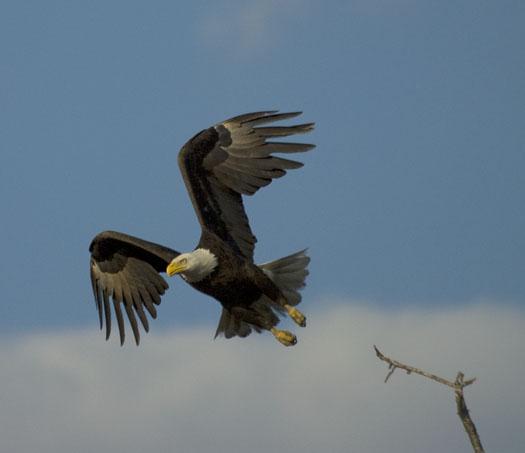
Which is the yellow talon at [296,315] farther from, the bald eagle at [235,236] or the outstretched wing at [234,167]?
the outstretched wing at [234,167]

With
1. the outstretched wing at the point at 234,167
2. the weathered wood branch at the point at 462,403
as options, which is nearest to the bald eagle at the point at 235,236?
the outstretched wing at the point at 234,167

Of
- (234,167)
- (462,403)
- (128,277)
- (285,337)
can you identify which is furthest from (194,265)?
(462,403)

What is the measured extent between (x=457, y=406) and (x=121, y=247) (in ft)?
17.9

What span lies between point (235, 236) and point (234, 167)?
58 cm

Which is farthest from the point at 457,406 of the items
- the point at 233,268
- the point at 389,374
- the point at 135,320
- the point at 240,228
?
the point at 135,320

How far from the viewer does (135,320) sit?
969cm

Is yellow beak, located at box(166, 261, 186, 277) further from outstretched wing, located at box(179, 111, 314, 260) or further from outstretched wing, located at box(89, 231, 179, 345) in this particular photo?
outstretched wing, located at box(89, 231, 179, 345)

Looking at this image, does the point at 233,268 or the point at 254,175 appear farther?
the point at 254,175

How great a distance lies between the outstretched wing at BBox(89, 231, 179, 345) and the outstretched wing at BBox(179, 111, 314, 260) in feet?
3.69

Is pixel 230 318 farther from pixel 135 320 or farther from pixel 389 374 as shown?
pixel 389 374

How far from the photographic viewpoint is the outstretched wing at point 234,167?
8477 millimetres

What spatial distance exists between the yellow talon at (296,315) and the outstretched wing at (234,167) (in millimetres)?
601

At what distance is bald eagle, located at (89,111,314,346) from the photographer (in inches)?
316

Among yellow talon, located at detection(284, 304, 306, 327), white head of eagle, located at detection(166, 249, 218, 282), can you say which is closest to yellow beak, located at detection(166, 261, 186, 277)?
white head of eagle, located at detection(166, 249, 218, 282)
